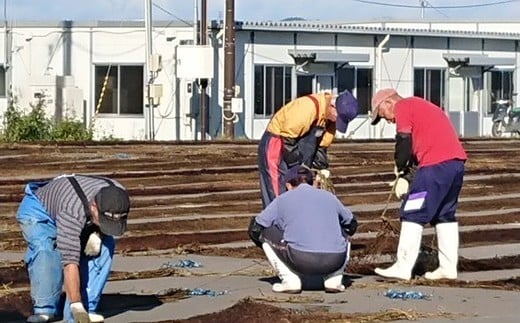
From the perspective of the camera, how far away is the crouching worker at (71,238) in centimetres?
894

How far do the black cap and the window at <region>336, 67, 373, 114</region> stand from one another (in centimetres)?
3962

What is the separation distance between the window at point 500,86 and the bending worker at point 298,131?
42272mm

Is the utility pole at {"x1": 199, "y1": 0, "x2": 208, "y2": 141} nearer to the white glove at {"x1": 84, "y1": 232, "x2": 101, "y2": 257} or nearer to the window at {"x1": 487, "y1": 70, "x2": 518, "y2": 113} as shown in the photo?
the window at {"x1": 487, "y1": 70, "x2": 518, "y2": 113}

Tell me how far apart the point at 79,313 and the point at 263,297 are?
7.85 feet

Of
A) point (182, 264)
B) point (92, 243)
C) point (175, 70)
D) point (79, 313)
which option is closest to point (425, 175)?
point (182, 264)

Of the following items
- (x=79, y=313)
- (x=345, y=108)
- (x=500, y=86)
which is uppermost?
(x=500, y=86)

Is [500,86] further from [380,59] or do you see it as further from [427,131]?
[427,131]

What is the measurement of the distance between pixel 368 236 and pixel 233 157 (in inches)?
511

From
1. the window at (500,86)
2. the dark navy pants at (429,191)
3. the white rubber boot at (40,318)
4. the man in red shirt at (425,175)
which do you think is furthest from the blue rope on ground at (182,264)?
the window at (500,86)

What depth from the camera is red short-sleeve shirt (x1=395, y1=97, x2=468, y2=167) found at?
12.0 meters

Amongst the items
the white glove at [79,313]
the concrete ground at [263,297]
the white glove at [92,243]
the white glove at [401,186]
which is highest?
the white glove at [401,186]

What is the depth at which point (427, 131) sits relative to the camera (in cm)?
1202

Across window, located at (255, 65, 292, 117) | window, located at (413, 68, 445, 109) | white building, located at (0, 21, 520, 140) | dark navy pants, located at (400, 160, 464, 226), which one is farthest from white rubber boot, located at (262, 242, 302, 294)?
window, located at (413, 68, 445, 109)

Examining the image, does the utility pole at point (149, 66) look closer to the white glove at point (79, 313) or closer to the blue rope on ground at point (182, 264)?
the blue rope on ground at point (182, 264)
